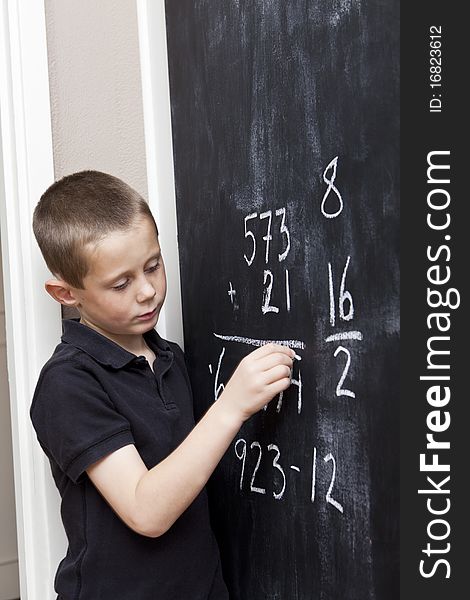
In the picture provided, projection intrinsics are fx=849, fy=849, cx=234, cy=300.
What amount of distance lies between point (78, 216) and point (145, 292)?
142 millimetres

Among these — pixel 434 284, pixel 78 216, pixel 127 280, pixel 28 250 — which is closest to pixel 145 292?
pixel 127 280

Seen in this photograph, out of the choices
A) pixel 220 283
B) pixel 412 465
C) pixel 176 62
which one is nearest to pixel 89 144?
pixel 176 62

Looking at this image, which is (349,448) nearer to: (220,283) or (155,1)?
(220,283)

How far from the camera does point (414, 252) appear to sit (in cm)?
83

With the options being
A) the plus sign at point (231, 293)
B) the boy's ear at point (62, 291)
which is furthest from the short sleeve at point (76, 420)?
the plus sign at point (231, 293)

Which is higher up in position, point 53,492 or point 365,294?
point 365,294

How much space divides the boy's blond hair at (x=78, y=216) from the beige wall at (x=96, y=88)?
17 cm

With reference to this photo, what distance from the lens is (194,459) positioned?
1.03m

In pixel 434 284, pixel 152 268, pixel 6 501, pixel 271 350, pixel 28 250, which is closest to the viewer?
pixel 434 284

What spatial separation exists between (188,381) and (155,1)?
0.60 meters

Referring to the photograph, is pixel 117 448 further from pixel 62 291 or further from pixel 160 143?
pixel 160 143

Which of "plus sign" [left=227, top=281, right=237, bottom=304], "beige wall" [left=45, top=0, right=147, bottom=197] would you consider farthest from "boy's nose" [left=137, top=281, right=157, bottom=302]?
"beige wall" [left=45, top=0, right=147, bottom=197]

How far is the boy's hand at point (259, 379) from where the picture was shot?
3.30 feet

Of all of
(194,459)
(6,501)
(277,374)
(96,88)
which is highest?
(96,88)
